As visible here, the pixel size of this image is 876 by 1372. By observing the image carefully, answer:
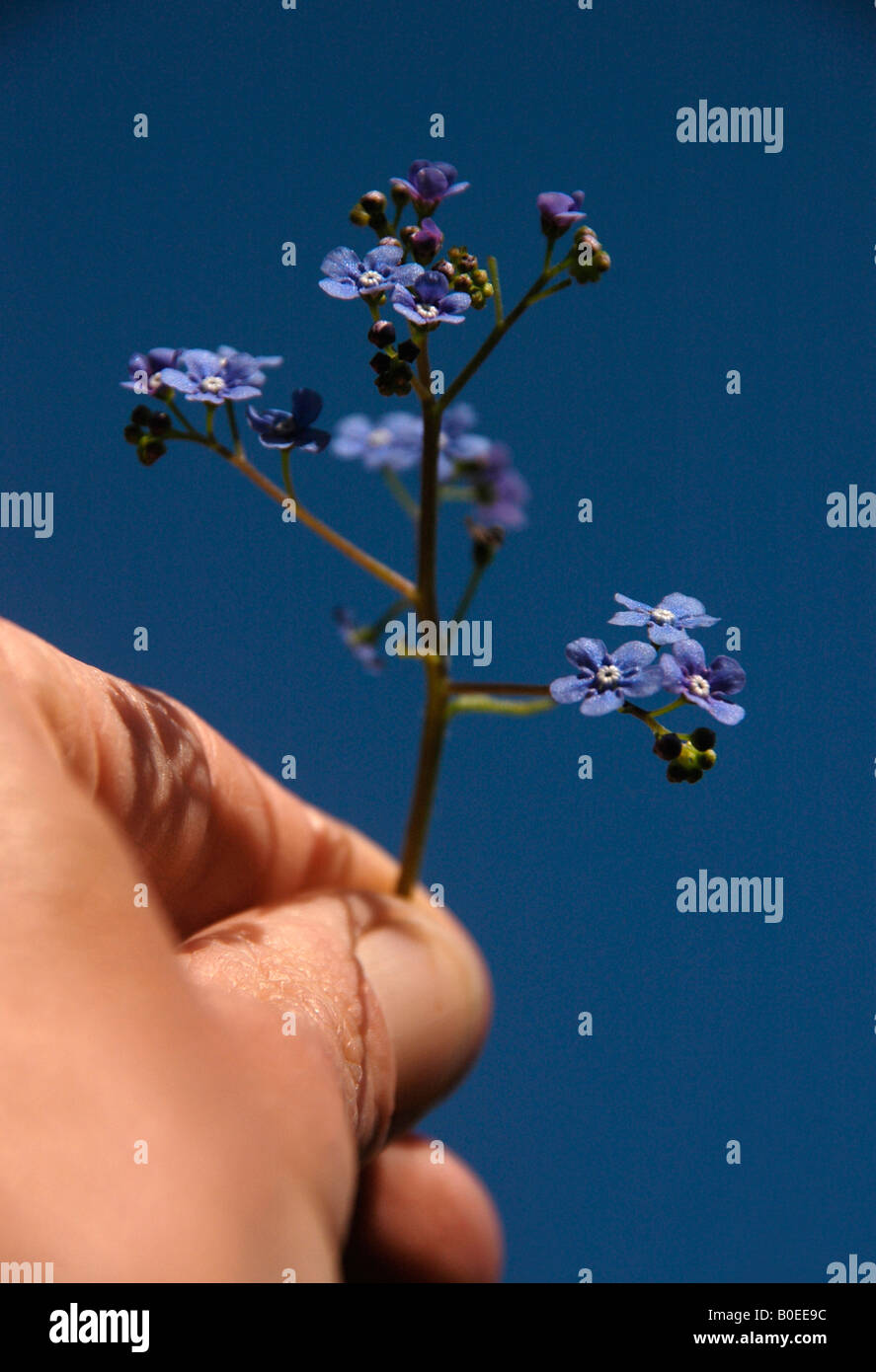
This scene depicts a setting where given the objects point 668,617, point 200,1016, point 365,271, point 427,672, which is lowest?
point 200,1016

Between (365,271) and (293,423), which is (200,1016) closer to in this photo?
(293,423)

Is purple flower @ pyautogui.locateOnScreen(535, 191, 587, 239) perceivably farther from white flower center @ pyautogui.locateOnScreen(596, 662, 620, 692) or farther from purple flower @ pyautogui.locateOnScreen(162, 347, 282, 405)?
white flower center @ pyautogui.locateOnScreen(596, 662, 620, 692)

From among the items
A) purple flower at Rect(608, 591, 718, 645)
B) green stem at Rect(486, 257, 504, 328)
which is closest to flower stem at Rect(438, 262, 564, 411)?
green stem at Rect(486, 257, 504, 328)

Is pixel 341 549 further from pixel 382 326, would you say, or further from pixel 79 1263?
pixel 79 1263

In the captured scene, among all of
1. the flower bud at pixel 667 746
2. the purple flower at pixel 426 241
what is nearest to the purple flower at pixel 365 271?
the purple flower at pixel 426 241

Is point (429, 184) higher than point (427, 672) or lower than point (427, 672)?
higher

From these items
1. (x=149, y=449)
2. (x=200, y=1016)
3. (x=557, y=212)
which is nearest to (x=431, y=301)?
(x=557, y=212)

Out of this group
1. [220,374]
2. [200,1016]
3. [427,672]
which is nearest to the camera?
[200,1016]
